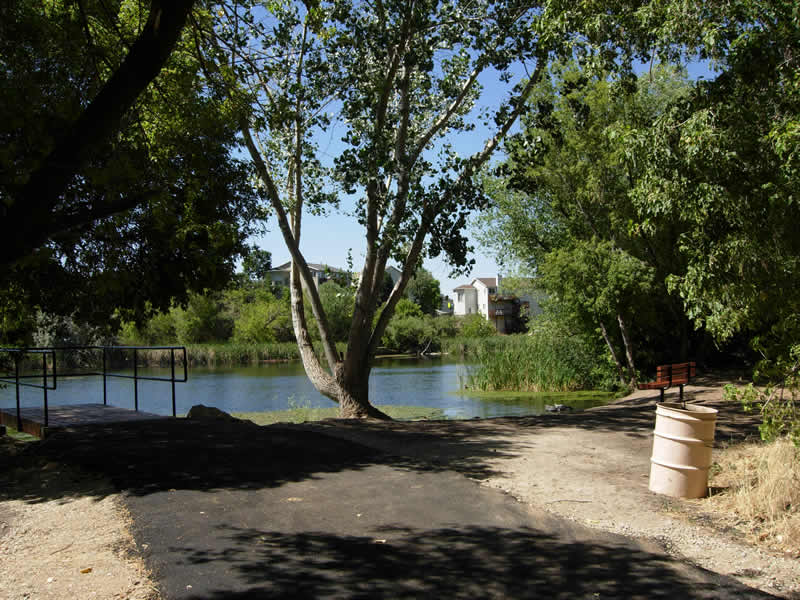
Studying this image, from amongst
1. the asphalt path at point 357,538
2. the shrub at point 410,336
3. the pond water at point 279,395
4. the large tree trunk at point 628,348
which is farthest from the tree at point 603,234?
the shrub at point 410,336

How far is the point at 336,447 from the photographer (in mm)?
8625

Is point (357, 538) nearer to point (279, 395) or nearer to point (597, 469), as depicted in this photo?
point (597, 469)

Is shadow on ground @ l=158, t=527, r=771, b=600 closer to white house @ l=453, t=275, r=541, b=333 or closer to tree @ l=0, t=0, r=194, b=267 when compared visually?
tree @ l=0, t=0, r=194, b=267

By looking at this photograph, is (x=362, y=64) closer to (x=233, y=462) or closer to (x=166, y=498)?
(x=233, y=462)

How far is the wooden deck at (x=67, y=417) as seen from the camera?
33.5 ft

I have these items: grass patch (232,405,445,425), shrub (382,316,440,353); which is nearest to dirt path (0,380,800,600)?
grass patch (232,405,445,425)

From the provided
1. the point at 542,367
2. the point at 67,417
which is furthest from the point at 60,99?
the point at 542,367

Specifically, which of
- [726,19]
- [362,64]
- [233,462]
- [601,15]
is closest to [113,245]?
[233,462]

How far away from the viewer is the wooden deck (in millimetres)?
10203

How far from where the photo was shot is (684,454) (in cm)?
616

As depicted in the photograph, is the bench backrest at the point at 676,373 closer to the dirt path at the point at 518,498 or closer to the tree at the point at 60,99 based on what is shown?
the dirt path at the point at 518,498

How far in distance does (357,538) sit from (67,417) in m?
7.61

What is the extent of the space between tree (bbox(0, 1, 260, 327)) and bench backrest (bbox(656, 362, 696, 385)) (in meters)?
8.33

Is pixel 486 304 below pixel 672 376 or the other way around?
the other way around
